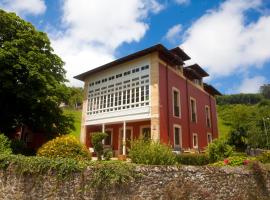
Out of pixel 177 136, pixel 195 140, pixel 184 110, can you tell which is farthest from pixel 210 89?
pixel 177 136

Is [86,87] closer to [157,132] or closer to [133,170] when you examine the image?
[157,132]

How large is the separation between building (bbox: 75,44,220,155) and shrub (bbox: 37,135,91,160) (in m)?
6.85

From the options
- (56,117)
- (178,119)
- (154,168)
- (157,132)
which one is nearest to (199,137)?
(178,119)

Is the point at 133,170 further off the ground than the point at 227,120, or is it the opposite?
the point at 227,120

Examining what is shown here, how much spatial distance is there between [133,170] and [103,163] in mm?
1012

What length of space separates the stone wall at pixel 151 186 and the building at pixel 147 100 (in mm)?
8117

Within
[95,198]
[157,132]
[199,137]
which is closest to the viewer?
[95,198]

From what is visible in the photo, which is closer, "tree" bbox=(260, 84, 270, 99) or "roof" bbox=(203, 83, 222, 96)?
"roof" bbox=(203, 83, 222, 96)

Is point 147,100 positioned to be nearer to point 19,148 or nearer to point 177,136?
point 177,136

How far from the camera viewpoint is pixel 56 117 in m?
18.8

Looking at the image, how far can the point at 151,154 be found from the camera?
9867mm

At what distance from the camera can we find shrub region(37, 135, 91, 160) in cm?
1066

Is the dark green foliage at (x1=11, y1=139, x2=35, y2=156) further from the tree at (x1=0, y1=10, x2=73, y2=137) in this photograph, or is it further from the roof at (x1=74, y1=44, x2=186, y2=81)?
the roof at (x1=74, y1=44, x2=186, y2=81)

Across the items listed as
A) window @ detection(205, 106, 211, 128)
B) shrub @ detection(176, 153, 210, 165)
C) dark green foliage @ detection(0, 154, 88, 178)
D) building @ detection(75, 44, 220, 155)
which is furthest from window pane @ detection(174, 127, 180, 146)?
dark green foliage @ detection(0, 154, 88, 178)
